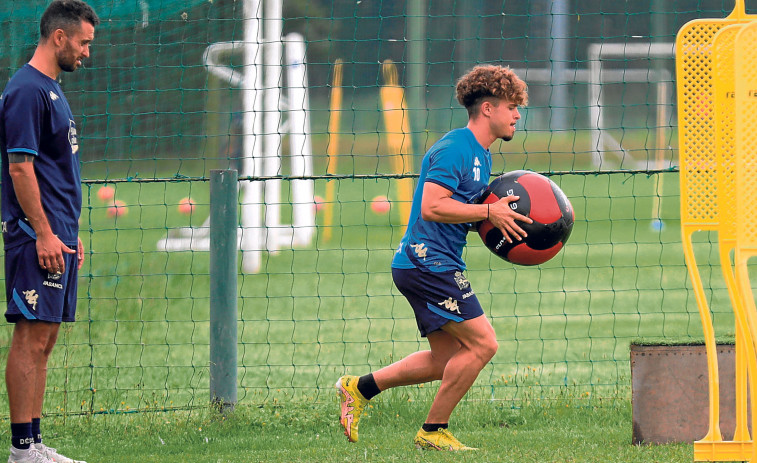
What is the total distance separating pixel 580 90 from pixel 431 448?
2731 cm

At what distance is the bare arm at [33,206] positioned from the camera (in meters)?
3.99

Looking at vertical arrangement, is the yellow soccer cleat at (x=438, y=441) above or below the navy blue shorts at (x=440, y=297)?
below

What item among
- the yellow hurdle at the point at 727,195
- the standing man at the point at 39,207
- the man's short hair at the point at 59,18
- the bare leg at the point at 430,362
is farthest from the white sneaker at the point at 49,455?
the yellow hurdle at the point at 727,195

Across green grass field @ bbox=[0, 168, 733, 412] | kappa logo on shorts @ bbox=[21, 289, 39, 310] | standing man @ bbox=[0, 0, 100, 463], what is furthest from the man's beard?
green grass field @ bbox=[0, 168, 733, 412]

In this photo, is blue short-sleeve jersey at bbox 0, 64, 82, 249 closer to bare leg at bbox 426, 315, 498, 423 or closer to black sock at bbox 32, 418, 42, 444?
black sock at bbox 32, 418, 42, 444

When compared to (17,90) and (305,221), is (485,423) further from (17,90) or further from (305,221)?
(305,221)

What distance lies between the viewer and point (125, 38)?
25.6ft

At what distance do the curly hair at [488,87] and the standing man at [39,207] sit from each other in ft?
5.83

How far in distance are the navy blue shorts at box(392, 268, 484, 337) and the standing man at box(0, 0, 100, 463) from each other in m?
1.58

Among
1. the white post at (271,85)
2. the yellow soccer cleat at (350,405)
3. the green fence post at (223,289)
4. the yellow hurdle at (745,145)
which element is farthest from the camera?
the white post at (271,85)

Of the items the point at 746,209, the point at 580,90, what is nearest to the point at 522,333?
the point at 746,209

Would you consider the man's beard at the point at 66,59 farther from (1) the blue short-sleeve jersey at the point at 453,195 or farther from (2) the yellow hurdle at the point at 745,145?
(2) the yellow hurdle at the point at 745,145

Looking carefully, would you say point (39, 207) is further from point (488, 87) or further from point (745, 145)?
point (745, 145)

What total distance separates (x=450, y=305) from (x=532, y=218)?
0.56m
